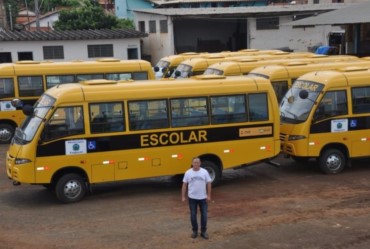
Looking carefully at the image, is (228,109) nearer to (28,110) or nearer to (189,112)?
(189,112)

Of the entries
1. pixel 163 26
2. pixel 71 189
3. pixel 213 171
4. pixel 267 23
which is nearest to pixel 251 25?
pixel 267 23

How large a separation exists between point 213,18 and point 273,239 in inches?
1303

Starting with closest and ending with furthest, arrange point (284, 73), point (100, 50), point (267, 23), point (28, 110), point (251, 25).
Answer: point (28, 110) < point (284, 73) < point (100, 50) < point (251, 25) < point (267, 23)

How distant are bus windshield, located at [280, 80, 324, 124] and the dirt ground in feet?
4.96

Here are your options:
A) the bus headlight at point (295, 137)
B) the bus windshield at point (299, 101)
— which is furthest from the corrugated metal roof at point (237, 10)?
the bus headlight at point (295, 137)

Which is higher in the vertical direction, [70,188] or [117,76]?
[117,76]

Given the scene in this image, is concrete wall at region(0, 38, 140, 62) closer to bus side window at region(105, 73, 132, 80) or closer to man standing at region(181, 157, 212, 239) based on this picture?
bus side window at region(105, 73, 132, 80)

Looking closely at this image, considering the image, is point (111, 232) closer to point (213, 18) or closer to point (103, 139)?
point (103, 139)

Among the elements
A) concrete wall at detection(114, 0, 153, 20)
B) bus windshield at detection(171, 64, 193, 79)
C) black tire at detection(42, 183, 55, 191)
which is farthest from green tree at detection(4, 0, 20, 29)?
black tire at detection(42, 183, 55, 191)

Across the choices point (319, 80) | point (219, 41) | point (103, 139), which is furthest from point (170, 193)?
point (219, 41)

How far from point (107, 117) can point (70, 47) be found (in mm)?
23068

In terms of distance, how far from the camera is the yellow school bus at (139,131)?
1185cm

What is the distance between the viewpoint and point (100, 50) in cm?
3509

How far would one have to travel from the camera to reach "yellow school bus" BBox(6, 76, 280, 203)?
38.9 feet
